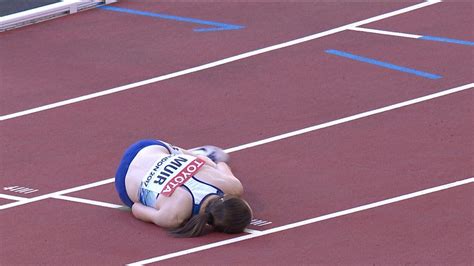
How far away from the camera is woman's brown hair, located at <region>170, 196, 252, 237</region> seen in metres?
9.06

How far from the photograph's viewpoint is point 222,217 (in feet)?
29.7

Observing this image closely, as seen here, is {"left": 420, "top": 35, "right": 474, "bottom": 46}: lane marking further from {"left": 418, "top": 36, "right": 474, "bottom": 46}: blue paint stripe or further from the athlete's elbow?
the athlete's elbow

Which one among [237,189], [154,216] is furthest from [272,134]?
[154,216]

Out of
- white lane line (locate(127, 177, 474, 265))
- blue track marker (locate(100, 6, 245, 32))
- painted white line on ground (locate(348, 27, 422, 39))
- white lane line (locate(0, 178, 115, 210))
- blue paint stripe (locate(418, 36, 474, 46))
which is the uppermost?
blue track marker (locate(100, 6, 245, 32))

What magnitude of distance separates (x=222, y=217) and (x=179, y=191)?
1.41 ft

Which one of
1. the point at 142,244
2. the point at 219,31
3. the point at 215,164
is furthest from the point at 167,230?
the point at 219,31

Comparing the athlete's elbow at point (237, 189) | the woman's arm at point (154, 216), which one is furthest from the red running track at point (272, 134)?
the athlete's elbow at point (237, 189)

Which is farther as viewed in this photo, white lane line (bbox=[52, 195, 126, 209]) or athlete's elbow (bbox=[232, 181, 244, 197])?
white lane line (bbox=[52, 195, 126, 209])

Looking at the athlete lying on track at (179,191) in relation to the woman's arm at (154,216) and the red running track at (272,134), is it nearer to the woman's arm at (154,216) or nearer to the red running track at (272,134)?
the woman's arm at (154,216)

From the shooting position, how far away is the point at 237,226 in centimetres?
914

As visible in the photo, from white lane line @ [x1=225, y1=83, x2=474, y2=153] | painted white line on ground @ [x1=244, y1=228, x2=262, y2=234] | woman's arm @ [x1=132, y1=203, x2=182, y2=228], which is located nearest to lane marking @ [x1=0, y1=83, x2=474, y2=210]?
white lane line @ [x1=225, y1=83, x2=474, y2=153]

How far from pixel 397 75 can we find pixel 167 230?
12.8 ft

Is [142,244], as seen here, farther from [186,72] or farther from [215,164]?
[186,72]

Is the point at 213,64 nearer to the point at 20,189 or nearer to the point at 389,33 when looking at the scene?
the point at 389,33
